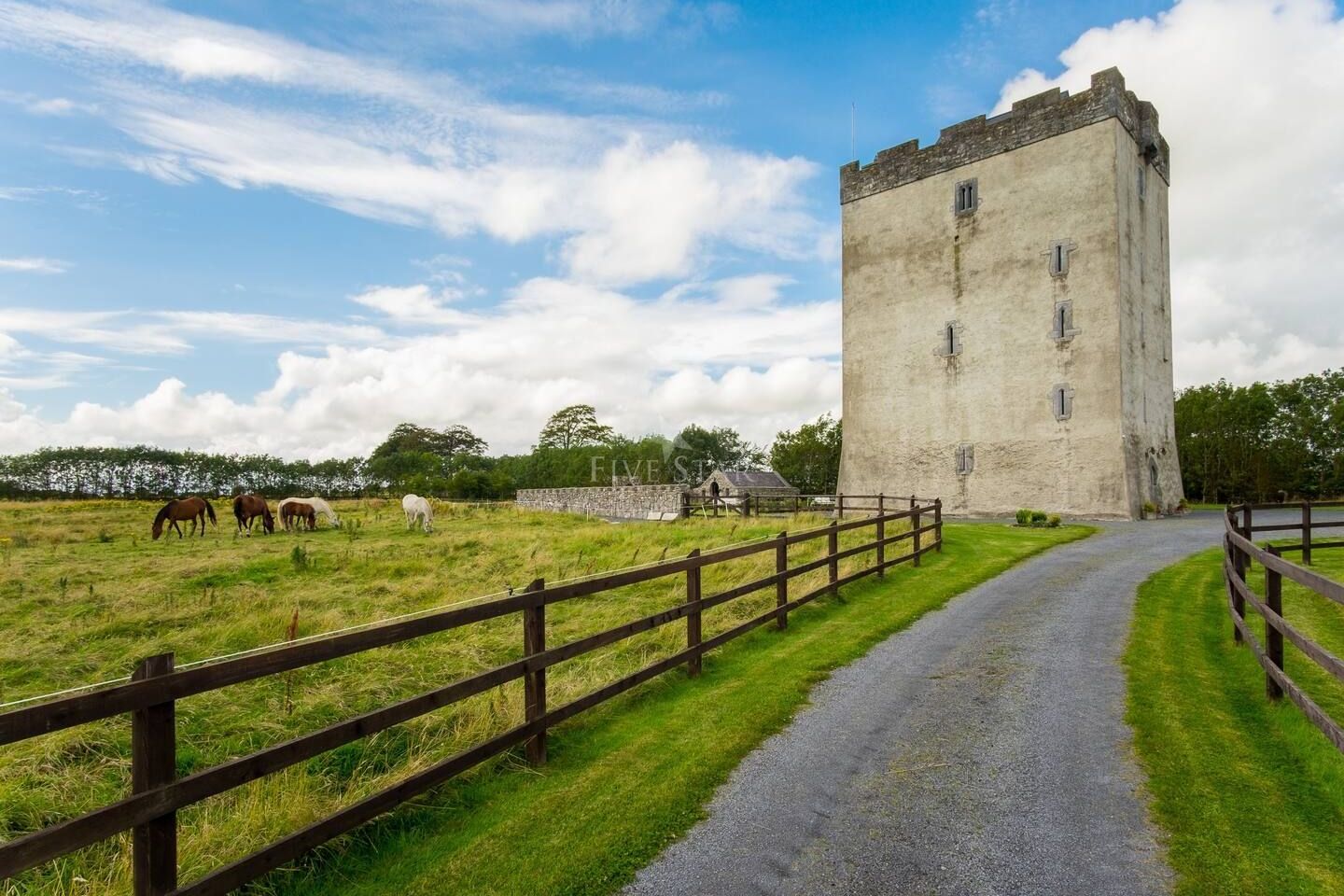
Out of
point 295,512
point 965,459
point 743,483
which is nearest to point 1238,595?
point 965,459

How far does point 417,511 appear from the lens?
27875 mm

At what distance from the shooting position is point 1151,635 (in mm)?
8797

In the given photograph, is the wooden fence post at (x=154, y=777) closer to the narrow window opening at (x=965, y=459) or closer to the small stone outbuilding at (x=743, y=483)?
the narrow window opening at (x=965, y=459)

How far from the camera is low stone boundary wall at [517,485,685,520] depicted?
119 ft

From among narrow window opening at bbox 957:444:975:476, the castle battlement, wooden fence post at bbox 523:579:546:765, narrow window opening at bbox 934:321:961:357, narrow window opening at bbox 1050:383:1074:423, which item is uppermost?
the castle battlement

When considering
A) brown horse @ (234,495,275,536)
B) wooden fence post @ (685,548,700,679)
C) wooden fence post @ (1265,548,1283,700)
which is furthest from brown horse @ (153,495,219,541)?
wooden fence post @ (1265,548,1283,700)

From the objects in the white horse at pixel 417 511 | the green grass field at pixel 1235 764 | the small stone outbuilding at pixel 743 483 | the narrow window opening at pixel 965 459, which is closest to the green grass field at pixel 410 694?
the green grass field at pixel 1235 764

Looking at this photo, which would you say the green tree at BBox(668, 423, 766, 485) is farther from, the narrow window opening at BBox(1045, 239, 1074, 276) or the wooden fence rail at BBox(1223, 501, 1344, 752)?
the wooden fence rail at BBox(1223, 501, 1344, 752)

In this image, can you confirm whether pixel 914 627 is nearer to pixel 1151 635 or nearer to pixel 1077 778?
pixel 1151 635

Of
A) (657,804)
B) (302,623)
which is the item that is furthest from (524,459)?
(657,804)

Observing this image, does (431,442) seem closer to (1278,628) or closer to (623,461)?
(623,461)

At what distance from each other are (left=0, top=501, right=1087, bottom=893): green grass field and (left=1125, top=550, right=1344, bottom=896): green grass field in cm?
276

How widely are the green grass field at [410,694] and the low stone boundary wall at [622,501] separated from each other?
18.8 meters

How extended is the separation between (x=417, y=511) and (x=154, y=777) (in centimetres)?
2586
